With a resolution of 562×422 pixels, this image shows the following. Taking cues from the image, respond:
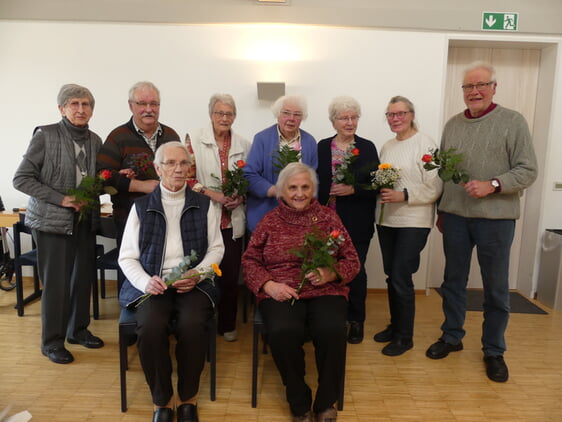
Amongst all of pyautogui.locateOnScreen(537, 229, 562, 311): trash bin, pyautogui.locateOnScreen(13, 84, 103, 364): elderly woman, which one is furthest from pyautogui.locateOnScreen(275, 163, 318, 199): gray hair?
pyautogui.locateOnScreen(537, 229, 562, 311): trash bin

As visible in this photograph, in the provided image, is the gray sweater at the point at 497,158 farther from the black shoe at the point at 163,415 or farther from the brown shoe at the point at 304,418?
the black shoe at the point at 163,415

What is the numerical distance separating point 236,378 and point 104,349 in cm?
101

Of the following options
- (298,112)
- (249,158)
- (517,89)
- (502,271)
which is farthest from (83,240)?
(517,89)

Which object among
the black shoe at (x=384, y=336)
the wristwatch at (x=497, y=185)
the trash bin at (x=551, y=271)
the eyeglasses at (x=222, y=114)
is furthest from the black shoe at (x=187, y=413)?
the trash bin at (x=551, y=271)

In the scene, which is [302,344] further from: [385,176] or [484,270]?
[484,270]

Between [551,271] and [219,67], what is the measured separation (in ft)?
12.1

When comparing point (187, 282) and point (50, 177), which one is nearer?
point (187, 282)

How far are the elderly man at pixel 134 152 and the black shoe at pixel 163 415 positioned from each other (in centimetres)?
111

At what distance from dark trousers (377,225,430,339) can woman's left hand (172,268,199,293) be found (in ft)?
4.54

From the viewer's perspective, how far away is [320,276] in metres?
2.12

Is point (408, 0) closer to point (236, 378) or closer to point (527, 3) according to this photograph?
point (527, 3)

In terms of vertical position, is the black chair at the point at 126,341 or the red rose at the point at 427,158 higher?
the red rose at the point at 427,158

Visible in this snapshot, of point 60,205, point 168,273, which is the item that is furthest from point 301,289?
point 60,205

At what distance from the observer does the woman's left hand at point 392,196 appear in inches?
104
